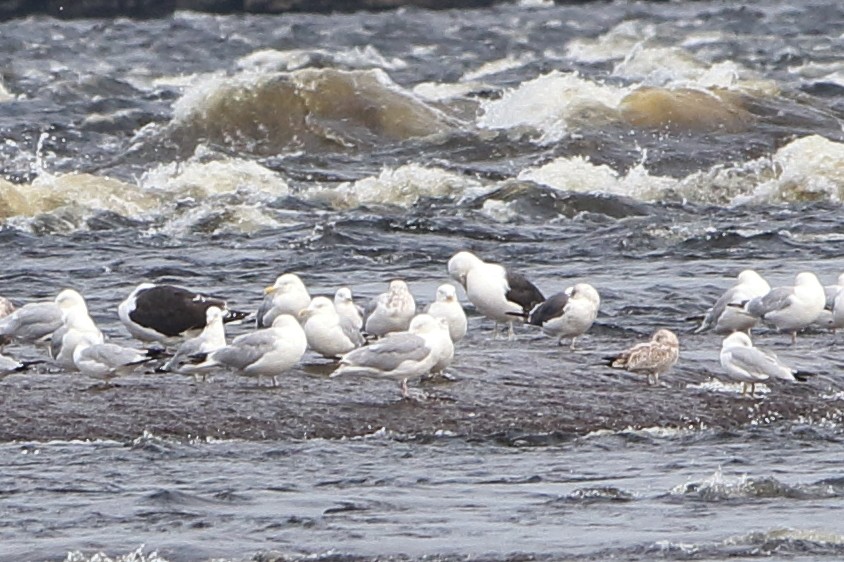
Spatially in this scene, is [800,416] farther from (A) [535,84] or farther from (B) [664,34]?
(B) [664,34]

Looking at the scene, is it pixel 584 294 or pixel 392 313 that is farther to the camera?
pixel 584 294

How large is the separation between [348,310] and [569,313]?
1.28 meters

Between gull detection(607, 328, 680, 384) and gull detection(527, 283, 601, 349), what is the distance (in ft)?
3.14

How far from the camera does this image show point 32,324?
36.9 ft

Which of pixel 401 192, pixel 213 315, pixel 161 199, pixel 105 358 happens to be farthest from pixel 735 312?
pixel 161 199

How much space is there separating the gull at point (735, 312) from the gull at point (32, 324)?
3849mm

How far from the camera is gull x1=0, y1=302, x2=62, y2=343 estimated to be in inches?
441

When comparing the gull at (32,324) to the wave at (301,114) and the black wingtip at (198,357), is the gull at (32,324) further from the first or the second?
the wave at (301,114)

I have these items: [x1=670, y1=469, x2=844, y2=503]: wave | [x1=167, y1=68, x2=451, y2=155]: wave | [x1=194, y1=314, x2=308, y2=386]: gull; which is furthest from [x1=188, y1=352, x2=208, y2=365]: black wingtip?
[x1=167, y1=68, x2=451, y2=155]: wave

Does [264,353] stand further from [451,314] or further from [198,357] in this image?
[451,314]

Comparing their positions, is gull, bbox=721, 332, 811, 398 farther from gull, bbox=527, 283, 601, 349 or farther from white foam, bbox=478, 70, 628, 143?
white foam, bbox=478, 70, 628, 143

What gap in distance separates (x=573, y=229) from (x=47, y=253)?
4349mm

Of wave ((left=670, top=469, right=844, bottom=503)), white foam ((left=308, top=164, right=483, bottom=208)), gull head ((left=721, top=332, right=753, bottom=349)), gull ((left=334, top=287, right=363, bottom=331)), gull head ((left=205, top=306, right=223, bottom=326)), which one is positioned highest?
gull head ((left=205, top=306, right=223, bottom=326))

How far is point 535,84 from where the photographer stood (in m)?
22.8
